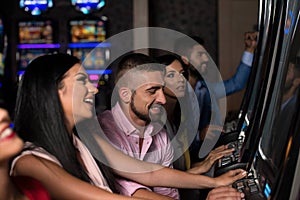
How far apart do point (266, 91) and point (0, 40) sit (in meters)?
5.46

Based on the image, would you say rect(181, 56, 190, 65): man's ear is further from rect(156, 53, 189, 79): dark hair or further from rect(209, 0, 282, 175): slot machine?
rect(209, 0, 282, 175): slot machine

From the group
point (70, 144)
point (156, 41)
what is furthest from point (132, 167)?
point (156, 41)

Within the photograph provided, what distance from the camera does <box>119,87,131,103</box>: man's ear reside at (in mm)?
2307

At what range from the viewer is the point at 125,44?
720cm

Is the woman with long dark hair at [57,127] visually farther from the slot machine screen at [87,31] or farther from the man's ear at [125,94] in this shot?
the slot machine screen at [87,31]

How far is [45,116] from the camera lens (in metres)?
1.50

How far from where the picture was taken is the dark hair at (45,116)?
1504 mm

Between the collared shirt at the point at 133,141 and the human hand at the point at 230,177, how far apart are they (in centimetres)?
26

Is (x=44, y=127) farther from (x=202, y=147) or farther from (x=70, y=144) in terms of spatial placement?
(x=202, y=147)

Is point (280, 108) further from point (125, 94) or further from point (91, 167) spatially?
point (125, 94)

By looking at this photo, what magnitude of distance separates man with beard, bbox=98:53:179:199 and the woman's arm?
0.71 m

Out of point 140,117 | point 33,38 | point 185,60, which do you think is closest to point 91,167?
point 140,117

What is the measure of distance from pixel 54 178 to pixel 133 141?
0.89 m

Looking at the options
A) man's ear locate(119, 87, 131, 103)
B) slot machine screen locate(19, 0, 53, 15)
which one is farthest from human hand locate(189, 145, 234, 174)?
slot machine screen locate(19, 0, 53, 15)
